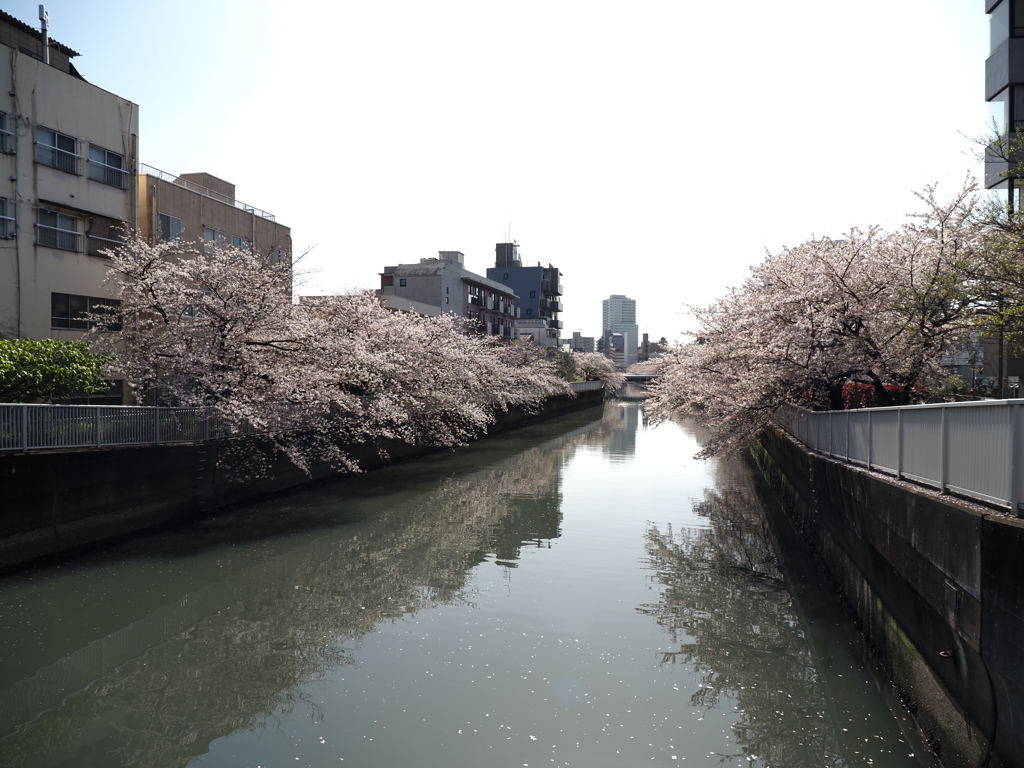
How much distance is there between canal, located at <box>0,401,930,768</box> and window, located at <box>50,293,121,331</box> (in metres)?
9.83

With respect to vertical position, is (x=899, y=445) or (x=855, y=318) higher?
(x=855, y=318)

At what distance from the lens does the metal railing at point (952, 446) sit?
547 cm

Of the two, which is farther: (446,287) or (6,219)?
(446,287)

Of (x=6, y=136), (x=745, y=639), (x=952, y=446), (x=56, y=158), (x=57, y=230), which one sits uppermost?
(x=6, y=136)

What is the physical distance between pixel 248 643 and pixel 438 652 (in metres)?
2.63

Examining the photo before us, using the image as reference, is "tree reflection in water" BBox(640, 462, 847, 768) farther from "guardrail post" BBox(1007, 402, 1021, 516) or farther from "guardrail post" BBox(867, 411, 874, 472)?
"guardrail post" BBox(1007, 402, 1021, 516)

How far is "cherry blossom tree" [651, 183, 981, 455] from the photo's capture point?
14461 mm

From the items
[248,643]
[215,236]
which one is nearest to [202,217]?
[215,236]

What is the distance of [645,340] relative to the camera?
178 metres

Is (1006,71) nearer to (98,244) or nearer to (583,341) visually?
(98,244)

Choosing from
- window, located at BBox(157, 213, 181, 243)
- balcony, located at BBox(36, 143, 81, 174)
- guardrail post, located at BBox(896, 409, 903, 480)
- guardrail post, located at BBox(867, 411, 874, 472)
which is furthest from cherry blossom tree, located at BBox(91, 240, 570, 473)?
guardrail post, located at BBox(896, 409, 903, 480)

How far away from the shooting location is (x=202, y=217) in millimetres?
27594

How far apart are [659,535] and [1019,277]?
8263 millimetres

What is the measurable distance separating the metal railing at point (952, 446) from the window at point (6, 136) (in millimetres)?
22525
